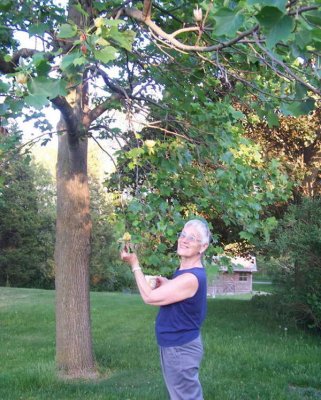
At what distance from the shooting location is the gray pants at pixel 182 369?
3494 mm

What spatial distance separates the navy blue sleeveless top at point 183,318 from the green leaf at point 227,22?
164 cm

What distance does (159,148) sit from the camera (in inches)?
228

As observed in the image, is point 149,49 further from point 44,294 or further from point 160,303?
point 44,294

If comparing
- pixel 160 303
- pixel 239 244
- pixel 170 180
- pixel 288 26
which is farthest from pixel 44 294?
pixel 288 26

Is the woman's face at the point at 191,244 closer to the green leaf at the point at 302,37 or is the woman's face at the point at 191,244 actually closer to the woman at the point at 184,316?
the woman at the point at 184,316

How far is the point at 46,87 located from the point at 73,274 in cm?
461

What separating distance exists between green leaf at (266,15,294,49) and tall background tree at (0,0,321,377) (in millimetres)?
388

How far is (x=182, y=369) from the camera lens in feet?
11.5

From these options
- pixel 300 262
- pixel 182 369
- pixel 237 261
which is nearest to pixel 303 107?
pixel 182 369

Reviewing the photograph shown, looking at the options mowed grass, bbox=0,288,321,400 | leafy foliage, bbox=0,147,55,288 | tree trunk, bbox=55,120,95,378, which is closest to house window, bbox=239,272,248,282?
leafy foliage, bbox=0,147,55,288

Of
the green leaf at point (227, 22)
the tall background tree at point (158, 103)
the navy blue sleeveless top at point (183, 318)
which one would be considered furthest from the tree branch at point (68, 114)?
the green leaf at point (227, 22)

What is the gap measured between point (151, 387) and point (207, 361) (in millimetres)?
1762

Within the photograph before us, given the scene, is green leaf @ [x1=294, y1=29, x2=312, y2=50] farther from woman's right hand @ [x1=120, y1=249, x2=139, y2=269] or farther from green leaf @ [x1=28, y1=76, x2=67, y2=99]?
woman's right hand @ [x1=120, y1=249, x2=139, y2=269]

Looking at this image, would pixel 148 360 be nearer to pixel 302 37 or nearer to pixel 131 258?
pixel 131 258
